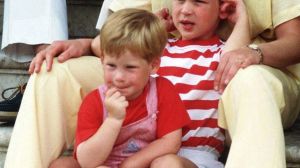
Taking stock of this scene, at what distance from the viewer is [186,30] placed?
6.83 ft

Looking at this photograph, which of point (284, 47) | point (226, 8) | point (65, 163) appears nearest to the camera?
point (65, 163)

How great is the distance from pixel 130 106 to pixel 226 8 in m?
0.46

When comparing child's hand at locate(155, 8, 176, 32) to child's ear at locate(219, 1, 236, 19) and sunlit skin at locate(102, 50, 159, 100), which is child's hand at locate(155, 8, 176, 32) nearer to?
child's ear at locate(219, 1, 236, 19)

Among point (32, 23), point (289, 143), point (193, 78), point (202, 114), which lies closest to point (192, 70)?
point (193, 78)

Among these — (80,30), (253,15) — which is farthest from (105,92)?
(80,30)

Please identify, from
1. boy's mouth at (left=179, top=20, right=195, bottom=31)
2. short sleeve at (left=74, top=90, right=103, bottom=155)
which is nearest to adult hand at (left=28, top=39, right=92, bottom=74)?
short sleeve at (left=74, top=90, right=103, bottom=155)

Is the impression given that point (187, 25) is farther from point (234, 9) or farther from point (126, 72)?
point (126, 72)

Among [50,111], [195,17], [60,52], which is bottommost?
[50,111]

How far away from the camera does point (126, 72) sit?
178 cm

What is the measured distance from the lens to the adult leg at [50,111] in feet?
→ 6.10

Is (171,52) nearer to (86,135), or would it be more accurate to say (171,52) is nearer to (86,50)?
(86,50)

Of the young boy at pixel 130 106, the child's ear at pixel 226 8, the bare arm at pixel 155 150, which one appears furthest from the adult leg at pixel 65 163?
the child's ear at pixel 226 8

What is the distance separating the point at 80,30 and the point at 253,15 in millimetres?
952

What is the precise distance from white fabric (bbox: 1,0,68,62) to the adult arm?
74cm
